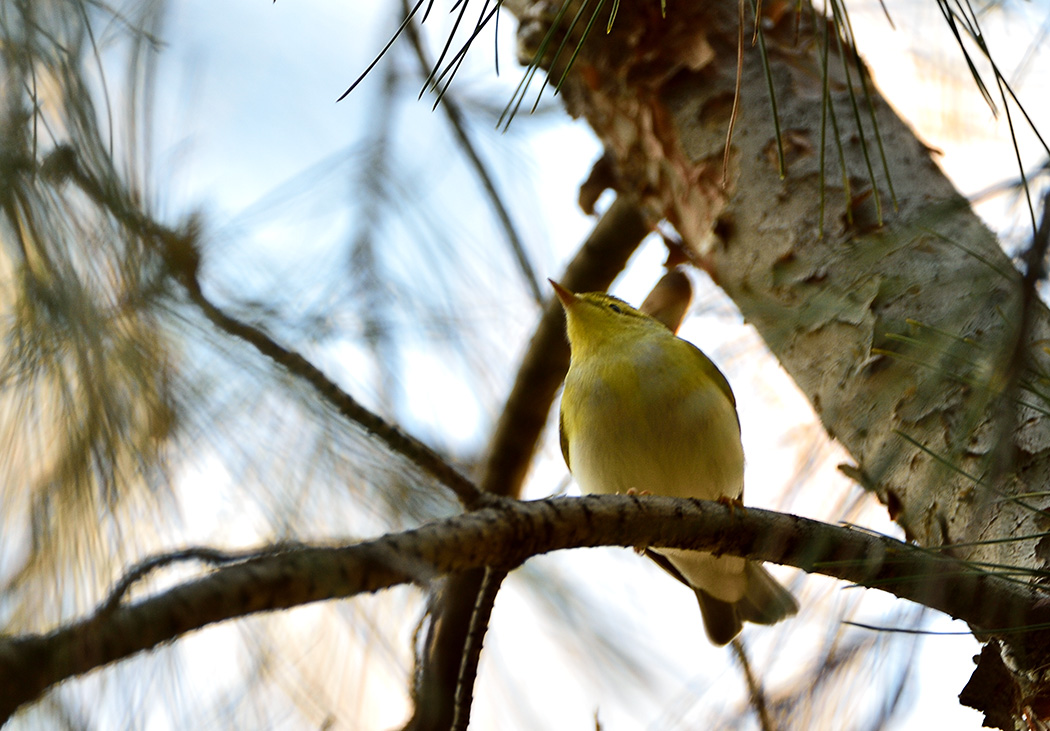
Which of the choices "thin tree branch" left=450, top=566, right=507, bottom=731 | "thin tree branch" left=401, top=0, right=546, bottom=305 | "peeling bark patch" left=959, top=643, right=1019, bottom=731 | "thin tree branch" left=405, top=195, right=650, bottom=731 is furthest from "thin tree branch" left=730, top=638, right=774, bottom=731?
→ "thin tree branch" left=401, top=0, right=546, bottom=305

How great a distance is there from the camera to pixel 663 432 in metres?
2.72

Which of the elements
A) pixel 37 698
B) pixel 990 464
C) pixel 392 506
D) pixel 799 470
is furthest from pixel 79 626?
pixel 799 470

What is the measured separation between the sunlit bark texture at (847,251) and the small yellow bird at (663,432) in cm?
43

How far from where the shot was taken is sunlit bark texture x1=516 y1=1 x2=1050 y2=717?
1525mm

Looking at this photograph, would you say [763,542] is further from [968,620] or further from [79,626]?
[79,626]

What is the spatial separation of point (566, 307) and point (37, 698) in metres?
2.62

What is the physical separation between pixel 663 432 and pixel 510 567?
1.39m

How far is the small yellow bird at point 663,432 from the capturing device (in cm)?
273

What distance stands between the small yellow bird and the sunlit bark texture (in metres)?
0.43

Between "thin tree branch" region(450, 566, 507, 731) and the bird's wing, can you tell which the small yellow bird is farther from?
"thin tree branch" region(450, 566, 507, 731)

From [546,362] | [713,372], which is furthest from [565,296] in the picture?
[713,372]

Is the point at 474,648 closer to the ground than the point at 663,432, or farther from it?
closer to the ground

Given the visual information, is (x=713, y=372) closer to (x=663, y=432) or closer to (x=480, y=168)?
(x=663, y=432)

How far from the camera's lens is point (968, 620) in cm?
151
